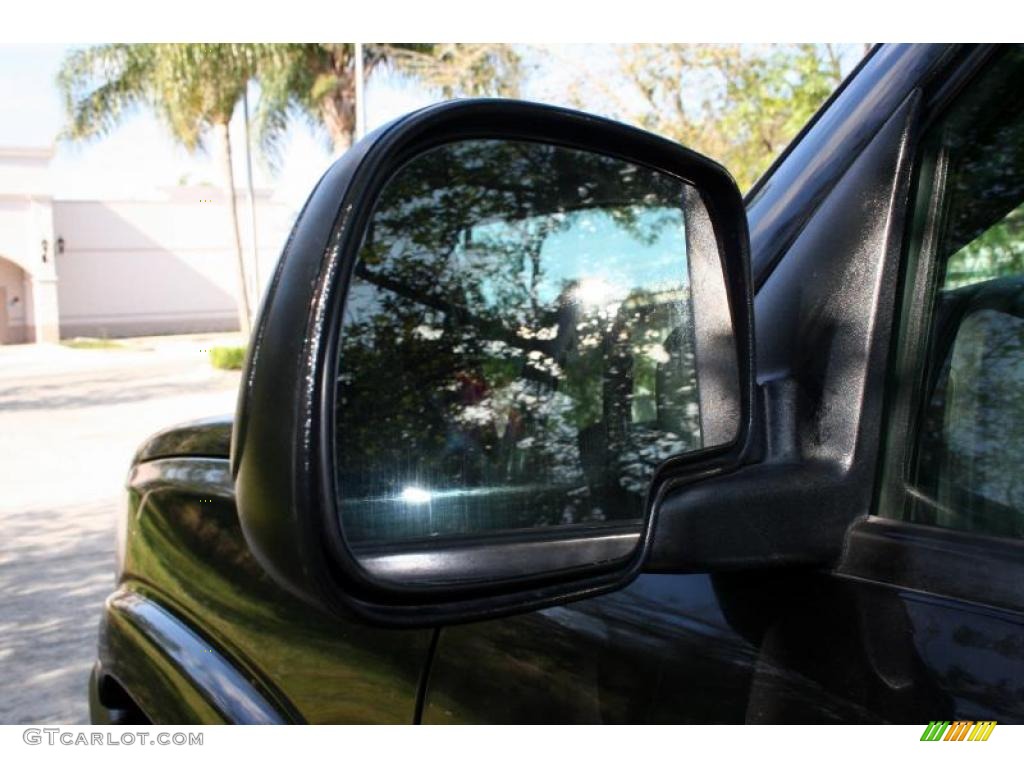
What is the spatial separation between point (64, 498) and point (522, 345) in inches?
367

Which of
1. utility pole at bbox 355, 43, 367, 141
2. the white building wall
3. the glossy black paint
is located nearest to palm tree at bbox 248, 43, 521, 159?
utility pole at bbox 355, 43, 367, 141

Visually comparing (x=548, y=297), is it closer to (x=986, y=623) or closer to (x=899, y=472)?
(x=899, y=472)

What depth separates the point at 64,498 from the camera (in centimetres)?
962

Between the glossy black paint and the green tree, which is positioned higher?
the green tree

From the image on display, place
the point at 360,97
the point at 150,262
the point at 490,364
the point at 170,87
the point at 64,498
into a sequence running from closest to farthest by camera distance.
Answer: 1. the point at 490,364
2. the point at 64,498
3. the point at 360,97
4. the point at 170,87
5. the point at 150,262

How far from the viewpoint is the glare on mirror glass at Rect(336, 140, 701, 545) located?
110 centimetres

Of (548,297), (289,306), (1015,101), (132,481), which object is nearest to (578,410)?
(548,297)

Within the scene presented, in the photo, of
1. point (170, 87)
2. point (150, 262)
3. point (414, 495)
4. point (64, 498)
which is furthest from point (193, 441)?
point (150, 262)

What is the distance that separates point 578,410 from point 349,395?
10.5 inches

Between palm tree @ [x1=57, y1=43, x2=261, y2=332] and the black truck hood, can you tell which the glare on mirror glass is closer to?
the black truck hood

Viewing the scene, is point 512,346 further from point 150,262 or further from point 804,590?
point 150,262

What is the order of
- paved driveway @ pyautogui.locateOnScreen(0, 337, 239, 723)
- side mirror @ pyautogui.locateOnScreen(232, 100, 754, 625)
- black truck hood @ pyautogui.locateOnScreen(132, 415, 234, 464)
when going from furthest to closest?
paved driveway @ pyautogui.locateOnScreen(0, 337, 239, 723) < black truck hood @ pyautogui.locateOnScreen(132, 415, 234, 464) < side mirror @ pyautogui.locateOnScreen(232, 100, 754, 625)
